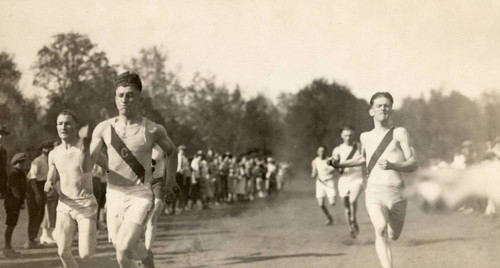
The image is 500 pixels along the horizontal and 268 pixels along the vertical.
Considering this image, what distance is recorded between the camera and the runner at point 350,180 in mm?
12219

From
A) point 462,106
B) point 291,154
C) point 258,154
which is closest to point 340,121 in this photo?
point 291,154

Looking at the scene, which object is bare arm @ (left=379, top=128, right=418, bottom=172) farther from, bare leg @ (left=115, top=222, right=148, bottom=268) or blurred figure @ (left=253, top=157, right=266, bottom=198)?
blurred figure @ (left=253, top=157, right=266, bottom=198)

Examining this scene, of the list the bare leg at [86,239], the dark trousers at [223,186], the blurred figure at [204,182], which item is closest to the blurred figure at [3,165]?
the bare leg at [86,239]

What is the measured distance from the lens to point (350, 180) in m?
12.8

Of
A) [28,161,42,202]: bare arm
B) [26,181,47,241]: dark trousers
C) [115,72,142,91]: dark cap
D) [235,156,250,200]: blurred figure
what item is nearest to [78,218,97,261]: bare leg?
[115,72,142,91]: dark cap

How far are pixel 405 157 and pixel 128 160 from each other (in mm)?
3122

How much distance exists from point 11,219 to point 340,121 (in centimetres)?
3928

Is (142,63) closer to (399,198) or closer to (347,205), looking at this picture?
(347,205)

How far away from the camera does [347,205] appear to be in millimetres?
12633

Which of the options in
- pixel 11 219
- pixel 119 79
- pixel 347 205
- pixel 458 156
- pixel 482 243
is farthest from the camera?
pixel 458 156

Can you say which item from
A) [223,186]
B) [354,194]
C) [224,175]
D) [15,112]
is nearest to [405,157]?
[354,194]

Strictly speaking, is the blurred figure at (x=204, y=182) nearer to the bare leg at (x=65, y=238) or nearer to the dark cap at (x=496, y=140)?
the dark cap at (x=496, y=140)

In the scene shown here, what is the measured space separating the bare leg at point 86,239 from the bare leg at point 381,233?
3.02 m

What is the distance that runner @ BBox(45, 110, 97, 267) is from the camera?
22.3ft
